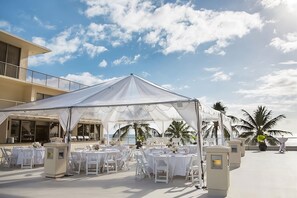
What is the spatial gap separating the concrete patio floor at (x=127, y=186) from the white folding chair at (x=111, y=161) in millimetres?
644

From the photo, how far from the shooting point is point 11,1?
11617 mm

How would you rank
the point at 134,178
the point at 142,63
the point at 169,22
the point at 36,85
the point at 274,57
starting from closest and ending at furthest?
the point at 134,178
the point at 169,22
the point at 274,57
the point at 142,63
the point at 36,85

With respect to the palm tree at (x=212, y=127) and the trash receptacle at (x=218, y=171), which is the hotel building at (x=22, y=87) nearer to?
the palm tree at (x=212, y=127)

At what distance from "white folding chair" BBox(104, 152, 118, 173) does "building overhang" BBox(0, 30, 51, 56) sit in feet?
41.6

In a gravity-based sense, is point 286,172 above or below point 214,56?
below

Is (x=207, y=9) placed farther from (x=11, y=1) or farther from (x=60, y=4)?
(x=11, y=1)

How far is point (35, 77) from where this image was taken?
20.5 m

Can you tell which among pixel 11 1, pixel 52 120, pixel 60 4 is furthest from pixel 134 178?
pixel 52 120

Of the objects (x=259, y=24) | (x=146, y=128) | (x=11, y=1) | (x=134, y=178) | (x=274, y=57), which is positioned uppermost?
(x=11, y=1)

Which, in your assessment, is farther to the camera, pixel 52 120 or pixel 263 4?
pixel 52 120

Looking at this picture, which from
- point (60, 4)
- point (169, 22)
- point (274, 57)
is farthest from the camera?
point (274, 57)

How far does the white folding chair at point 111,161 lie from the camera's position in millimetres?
10280

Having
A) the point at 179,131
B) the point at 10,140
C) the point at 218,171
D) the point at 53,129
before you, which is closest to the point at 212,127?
the point at 179,131

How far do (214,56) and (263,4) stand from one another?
405cm
